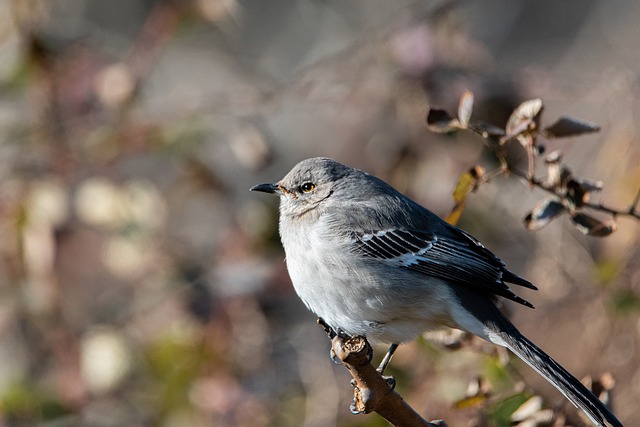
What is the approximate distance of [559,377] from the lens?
3117mm

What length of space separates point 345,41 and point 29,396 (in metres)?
4.23

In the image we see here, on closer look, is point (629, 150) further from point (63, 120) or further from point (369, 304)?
point (63, 120)

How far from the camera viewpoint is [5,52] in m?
5.29

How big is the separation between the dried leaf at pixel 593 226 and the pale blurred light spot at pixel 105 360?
3.00 meters

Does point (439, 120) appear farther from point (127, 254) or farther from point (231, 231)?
point (231, 231)

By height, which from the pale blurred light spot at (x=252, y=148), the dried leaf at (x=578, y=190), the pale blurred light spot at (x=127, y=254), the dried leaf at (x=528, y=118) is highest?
the dried leaf at (x=528, y=118)

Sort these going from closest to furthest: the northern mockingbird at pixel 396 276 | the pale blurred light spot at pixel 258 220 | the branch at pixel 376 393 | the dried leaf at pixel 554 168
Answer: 1. the branch at pixel 376 393
2. the dried leaf at pixel 554 168
3. the northern mockingbird at pixel 396 276
4. the pale blurred light spot at pixel 258 220

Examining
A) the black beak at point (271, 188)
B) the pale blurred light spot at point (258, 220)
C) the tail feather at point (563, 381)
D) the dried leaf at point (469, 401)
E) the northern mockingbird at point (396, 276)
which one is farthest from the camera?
the pale blurred light spot at point (258, 220)

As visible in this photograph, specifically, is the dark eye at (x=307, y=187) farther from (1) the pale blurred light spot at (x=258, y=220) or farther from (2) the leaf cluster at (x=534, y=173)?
(1) the pale blurred light spot at (x=258, y=220)

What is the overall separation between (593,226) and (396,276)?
2.63ft

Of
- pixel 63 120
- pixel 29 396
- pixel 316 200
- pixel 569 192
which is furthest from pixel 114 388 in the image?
pixel 569 192

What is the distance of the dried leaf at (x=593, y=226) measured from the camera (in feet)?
10.3

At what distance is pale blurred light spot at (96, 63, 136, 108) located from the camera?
526 cm

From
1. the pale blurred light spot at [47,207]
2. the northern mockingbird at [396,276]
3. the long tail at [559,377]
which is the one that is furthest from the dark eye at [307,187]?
the pale blurred light spot at [47,207]
